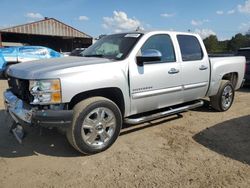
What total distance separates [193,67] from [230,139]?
157 cm

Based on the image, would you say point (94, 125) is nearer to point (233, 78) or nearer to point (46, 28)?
point (233, 78)

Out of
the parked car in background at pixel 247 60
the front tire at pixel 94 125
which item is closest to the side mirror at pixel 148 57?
the front tire at pixel 94 125

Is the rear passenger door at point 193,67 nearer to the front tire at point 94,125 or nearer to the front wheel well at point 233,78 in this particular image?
the front wheel well at point 233,78

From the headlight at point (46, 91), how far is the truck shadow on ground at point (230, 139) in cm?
256

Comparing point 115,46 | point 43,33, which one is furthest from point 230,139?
point 43,33

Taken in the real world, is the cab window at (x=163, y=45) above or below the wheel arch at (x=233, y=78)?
above

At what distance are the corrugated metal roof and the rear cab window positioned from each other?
1112 inches

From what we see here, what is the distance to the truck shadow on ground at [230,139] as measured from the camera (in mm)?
4109


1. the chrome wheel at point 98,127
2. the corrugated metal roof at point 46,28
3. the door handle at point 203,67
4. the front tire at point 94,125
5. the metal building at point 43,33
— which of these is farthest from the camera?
the metal building at point 43,33

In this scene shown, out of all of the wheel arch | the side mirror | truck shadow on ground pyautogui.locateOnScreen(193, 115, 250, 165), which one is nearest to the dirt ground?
truck shadow on ground pyautogui.locateOnScreen(193, 115, 250, 165)

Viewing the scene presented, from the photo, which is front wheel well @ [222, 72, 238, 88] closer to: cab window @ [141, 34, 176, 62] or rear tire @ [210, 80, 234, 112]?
rear tire @ [210, 80, 234, 112]

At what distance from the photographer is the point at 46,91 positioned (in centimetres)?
350

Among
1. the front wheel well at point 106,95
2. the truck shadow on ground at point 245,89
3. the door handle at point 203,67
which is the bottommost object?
the truck shadow on ground at point 245,89

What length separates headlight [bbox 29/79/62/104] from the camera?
3.50 metres
